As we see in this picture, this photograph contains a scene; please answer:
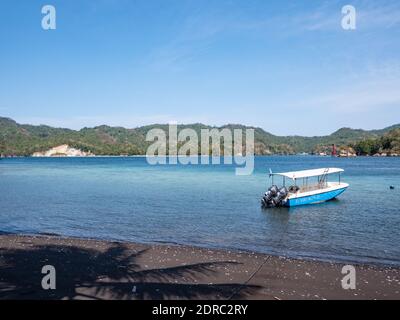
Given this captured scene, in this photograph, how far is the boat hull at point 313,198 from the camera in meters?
42.5

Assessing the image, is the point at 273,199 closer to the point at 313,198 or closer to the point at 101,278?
the point at 313,198

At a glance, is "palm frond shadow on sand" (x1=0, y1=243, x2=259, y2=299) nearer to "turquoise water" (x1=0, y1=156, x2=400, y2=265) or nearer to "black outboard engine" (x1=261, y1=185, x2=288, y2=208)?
"turquoise water" (x1=0, y1=156, x2=400, y2=265)

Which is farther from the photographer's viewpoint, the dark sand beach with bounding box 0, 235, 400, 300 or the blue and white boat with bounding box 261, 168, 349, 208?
the blue and white boat with bounding box 261, 168, 349, 208

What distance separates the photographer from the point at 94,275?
52.5 feet

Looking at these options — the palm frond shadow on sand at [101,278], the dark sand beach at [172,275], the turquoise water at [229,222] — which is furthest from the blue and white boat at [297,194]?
the palm frond shadow on sand at [101,278]

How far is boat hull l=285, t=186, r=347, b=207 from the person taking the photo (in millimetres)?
42494

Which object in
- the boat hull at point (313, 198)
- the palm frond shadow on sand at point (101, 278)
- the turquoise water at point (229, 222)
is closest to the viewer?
the palm frond shadow on sand at point (101, 278)

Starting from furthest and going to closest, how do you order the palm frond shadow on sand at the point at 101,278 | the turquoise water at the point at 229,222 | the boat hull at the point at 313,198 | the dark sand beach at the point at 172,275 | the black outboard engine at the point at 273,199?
the boat hull at the point at 313,198, the black outboard engine at the point at 273,199, the turquoise water at the point at 229,222, the dark sand beach at the point at 172,275, the palm frond shadow on sand at the point at 101,278

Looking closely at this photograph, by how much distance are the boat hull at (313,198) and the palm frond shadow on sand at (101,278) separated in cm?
2465

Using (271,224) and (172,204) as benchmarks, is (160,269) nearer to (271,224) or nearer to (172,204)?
(271,224)

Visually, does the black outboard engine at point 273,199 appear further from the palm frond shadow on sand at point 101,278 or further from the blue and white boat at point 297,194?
the palm frond shadow on sand at point 101,278

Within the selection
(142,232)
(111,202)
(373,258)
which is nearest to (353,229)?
(373,258)

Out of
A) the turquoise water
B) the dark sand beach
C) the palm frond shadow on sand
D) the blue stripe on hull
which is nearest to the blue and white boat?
the blue stripe on hull
